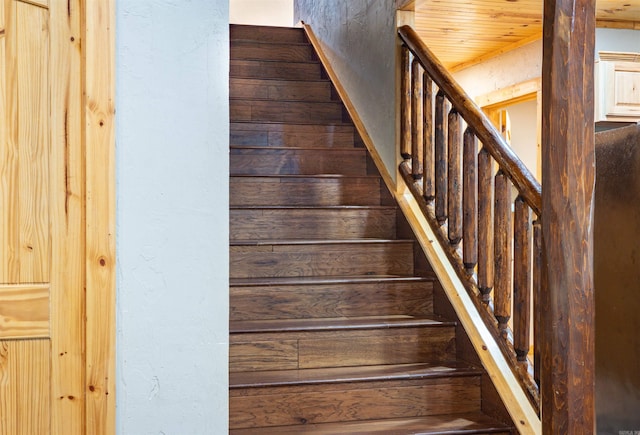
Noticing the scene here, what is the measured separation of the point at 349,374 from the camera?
2688mm

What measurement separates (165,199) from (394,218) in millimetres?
1807

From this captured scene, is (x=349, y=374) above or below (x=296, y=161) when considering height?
below

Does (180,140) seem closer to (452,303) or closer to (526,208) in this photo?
(526,208)

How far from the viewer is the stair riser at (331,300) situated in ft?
9.73

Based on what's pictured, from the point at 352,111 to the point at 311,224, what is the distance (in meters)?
1.00

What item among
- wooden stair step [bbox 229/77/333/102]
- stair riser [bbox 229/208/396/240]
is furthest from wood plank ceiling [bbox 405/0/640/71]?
stair riser [bbox 229/208/396/240]

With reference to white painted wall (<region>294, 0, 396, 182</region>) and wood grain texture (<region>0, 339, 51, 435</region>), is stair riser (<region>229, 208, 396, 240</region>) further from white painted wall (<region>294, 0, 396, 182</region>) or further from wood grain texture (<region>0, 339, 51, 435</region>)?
wood grain texture (<region>0, 339, 51, 435</region>)

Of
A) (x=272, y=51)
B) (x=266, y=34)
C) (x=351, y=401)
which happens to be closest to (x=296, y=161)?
(x=272, y=51)

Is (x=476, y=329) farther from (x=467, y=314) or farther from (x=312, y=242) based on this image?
(x=312, y=242)

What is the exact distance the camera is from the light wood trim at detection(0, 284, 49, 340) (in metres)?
1.80

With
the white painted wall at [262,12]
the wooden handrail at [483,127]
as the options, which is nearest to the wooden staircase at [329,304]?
the wooden handrail at [483,127]

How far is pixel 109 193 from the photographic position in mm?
1875

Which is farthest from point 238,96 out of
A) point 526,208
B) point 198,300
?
point 198,300

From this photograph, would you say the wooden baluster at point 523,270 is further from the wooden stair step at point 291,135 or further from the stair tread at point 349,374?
the wooden stair step at point 291,135
